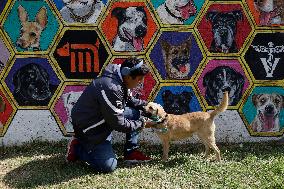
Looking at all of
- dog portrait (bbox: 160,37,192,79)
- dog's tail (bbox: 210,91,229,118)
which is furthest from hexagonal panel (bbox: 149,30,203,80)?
dog's tail (bbox: 210,91,229,118)

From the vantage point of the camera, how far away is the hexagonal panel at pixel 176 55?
18.9ft

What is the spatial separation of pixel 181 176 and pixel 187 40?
1640 millimetres

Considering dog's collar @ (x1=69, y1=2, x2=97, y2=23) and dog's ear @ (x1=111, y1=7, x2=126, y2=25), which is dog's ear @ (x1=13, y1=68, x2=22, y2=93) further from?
dog's ear @ (x1=111, y1=7, x2=126, y2=25)

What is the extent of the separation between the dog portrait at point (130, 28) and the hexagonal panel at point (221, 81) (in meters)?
0.85

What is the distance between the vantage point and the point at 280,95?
5.91 meters

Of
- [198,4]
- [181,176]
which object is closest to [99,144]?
[181,176]

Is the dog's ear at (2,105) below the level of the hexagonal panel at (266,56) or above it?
below

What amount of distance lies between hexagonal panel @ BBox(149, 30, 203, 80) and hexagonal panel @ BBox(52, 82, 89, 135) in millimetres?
936

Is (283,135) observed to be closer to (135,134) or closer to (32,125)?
(135,134)

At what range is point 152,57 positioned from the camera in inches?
229

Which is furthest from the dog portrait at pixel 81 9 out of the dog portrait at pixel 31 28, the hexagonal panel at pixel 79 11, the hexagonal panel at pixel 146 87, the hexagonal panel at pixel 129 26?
the hexagonal panel at pixel 146 87

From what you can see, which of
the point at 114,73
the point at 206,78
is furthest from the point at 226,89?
the point at 114,73

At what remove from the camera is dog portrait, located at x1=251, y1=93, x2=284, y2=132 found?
5914mm

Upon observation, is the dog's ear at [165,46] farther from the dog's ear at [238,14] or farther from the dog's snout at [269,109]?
the dog's snout at [269,109]
